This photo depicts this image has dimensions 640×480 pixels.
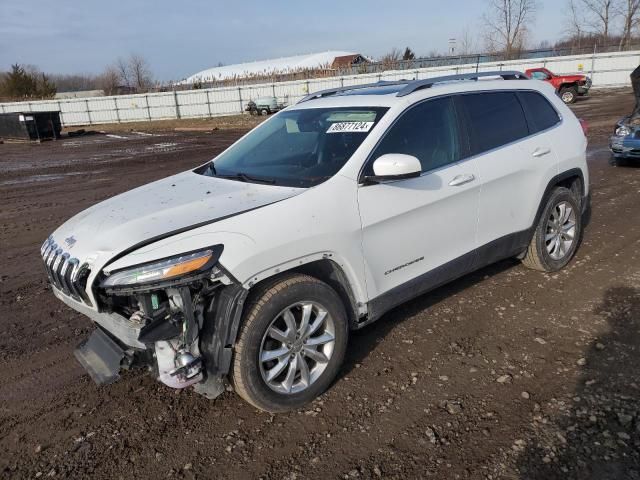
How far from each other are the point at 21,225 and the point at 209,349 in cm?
667

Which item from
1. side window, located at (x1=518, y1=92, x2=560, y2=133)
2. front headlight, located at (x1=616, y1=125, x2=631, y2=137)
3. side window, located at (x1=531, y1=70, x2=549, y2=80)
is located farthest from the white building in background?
side window, located at (x1=518, y1=92, x2=560, y2=133)

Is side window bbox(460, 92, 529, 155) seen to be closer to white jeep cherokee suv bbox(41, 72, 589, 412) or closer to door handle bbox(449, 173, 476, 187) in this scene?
white jeep cherokee suv bbox(41, 72, 589, 412)

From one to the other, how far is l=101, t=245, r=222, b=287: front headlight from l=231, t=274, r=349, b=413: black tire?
39 centimetres

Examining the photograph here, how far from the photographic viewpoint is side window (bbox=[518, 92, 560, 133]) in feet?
15.3

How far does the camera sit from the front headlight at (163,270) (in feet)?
8.33

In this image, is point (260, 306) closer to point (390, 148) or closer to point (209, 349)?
point (209, 349)

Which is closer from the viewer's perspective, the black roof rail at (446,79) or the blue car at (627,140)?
the black roof rail at (446,79)

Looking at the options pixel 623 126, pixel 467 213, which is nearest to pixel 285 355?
pixel 467 213

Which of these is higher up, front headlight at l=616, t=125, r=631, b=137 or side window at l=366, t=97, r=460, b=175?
side window at l=366, t=97, r=460, b=175

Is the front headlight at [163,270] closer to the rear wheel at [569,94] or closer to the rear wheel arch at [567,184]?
the rear wheel arch at [567,184]

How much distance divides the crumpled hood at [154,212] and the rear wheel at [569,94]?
94.9 feet

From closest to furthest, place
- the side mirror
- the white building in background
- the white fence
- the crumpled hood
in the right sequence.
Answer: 1. the crumpled hood
2. the side mirror
3. the white fence
4. the white building in background

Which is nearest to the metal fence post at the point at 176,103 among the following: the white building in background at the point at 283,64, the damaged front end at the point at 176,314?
the white building in background at the point at 283,64

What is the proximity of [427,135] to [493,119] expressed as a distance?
0.89 m
